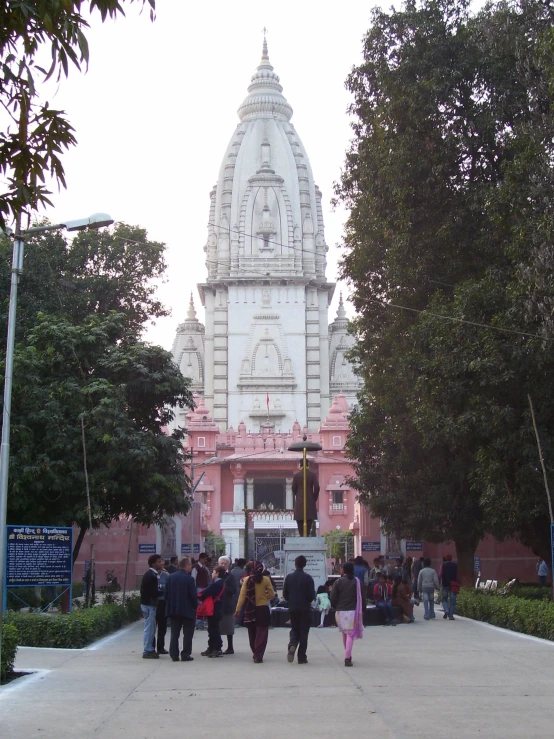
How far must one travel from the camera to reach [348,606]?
1245 centimetres

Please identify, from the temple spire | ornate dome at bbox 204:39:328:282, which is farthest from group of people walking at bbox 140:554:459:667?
the temple spire

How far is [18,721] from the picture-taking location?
26.8 feet

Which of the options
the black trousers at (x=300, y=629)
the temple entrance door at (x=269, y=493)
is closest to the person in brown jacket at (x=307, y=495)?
the black trousers at (x=300, y=629)

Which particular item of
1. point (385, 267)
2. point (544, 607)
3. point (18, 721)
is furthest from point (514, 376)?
point (18, 721)

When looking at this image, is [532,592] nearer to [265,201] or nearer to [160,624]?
[160,624]

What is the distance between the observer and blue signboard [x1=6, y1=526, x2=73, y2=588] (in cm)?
1500

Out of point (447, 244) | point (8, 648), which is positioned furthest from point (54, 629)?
point (447, 244)

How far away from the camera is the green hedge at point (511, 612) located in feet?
51.0

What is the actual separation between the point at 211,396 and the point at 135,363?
50.5 meters

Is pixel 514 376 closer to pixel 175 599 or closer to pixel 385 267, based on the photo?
pixel 385 267

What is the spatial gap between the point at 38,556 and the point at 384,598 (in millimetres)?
7711

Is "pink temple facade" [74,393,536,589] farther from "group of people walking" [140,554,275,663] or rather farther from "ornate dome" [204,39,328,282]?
"ornate dome" [204,39,328,282]

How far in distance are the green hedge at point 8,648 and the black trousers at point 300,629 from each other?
11.1ft

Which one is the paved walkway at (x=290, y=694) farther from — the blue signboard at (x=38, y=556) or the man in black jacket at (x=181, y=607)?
the blue signboard at (x=38, y=556)
